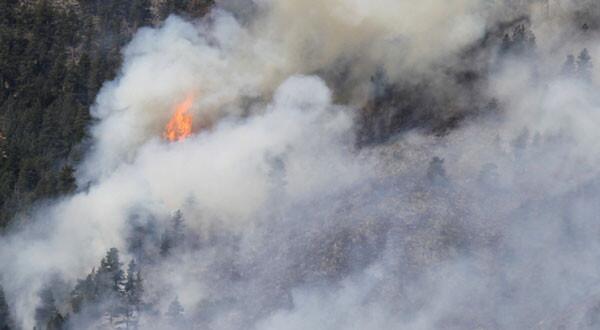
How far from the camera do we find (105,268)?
210 ft

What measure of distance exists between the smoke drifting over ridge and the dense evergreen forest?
286cm

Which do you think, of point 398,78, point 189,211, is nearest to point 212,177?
point 189,211

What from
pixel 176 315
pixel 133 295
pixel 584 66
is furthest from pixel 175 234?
pixel 584 66

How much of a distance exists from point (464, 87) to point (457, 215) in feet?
47.0

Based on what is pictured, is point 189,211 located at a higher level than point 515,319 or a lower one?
higher

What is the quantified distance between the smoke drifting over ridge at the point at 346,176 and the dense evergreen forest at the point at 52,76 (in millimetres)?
2856

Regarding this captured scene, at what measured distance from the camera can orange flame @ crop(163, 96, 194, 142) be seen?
2990 inches

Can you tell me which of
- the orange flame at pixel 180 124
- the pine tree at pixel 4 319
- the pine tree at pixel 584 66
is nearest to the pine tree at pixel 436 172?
the pine tree at pixel 584 66

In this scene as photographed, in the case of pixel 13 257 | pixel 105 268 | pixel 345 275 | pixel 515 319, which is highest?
pixel 13 257

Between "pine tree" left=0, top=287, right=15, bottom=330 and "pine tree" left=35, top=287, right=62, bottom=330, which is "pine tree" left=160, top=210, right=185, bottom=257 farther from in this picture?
"pine tree" left=0, top=287, right=15, bottom=330

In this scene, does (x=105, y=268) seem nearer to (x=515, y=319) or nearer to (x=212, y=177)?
(x=212, y=177)

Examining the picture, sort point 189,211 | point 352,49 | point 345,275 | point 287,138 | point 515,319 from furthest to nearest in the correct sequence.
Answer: point 352,49 → point 287,138 → point 189,211 → point 345,275 → point 515,319

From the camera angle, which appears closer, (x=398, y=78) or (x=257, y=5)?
(x=398, y=78)

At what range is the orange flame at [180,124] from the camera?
7594cm
